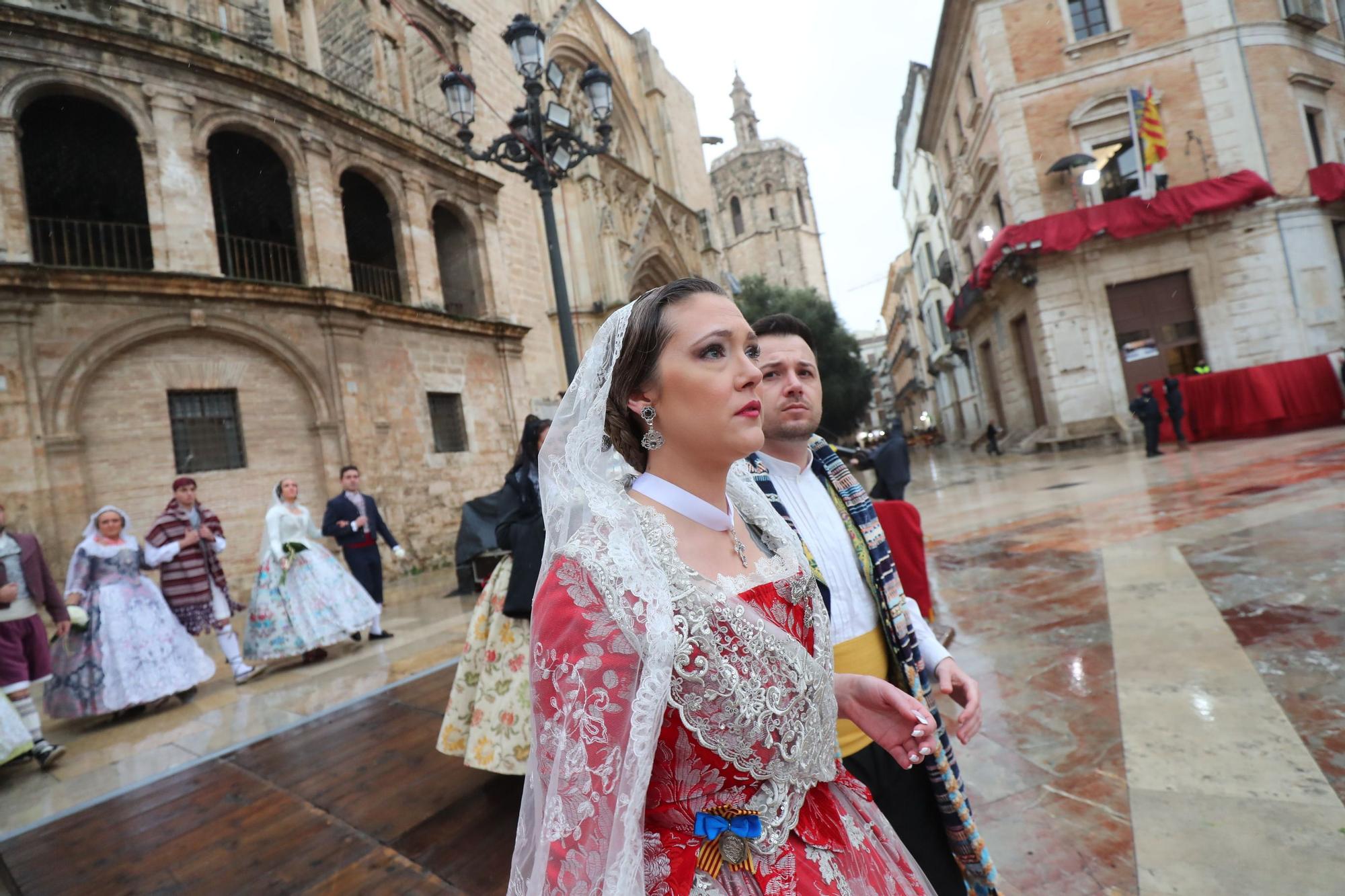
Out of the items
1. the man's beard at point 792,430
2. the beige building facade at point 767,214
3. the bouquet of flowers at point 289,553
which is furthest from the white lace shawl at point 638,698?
the beige building facade at point 767,214

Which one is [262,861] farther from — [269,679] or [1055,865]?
[269,679]

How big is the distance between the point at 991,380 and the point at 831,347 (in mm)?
8164

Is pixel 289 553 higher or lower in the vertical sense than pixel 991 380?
lower

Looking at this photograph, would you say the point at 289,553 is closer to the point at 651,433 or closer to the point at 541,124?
the point at 541,124

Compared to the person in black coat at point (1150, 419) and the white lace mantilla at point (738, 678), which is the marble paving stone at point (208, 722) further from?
the person in black coat at point (1150, 419)

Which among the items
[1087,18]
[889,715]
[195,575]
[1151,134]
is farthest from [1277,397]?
[195,575]

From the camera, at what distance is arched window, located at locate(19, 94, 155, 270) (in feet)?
32.7

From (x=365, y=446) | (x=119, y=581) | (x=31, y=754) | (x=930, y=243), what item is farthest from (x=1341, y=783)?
(x=930, y=243)

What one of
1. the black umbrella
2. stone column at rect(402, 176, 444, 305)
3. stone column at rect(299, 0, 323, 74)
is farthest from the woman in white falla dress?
the black umbrella

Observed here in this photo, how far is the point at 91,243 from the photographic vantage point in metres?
10.0

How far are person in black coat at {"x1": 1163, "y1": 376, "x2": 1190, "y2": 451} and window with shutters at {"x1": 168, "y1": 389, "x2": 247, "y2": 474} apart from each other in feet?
54.2

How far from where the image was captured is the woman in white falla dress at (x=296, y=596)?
5.96 m

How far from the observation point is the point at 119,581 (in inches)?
207

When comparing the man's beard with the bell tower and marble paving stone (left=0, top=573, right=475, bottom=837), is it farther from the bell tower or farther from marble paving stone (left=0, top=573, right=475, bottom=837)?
the bell tower
